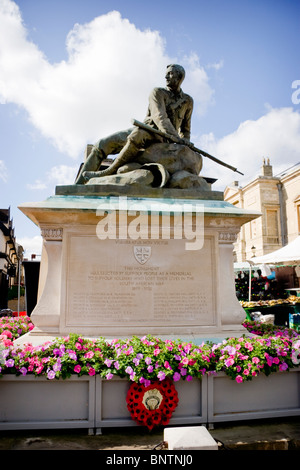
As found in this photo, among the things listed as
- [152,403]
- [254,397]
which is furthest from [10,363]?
[254,397]

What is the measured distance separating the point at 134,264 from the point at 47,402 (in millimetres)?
2044

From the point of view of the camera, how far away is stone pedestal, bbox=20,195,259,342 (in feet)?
15.4

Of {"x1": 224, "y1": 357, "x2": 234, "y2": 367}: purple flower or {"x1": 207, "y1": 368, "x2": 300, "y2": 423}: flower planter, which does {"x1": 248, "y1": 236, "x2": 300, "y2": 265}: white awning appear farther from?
{"x1": 224, "y1": 357, "x2": 234, "y2": 367}: purple flower

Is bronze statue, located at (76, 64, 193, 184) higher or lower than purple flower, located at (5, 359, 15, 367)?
higher

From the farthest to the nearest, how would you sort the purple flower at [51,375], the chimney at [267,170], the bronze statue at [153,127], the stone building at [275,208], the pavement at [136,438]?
1. the chimney at [267,170]
2. the stone building at [275,208]
3. the bronze statue at [153,127]
4. the purple flower at [51,375]
5. the pavement at [136,438]

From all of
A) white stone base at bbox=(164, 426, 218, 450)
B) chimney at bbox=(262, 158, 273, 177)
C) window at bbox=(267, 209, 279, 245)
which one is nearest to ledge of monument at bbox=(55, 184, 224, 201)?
white stone base at bbox=(164, 426, 218, 450)

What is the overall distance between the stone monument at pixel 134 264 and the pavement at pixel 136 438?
122 centimetres

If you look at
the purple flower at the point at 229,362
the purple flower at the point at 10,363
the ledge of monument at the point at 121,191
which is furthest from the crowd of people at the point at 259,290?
the purple flower at the point at 10,363

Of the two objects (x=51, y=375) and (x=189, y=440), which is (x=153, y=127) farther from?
(x=189, y=440)

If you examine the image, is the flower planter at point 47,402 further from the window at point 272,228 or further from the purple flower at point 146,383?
the window at point 272,228

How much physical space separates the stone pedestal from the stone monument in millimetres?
14

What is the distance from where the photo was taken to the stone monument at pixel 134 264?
4703 millimetres

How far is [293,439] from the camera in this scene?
3.51 metres

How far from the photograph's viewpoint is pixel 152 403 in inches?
145
